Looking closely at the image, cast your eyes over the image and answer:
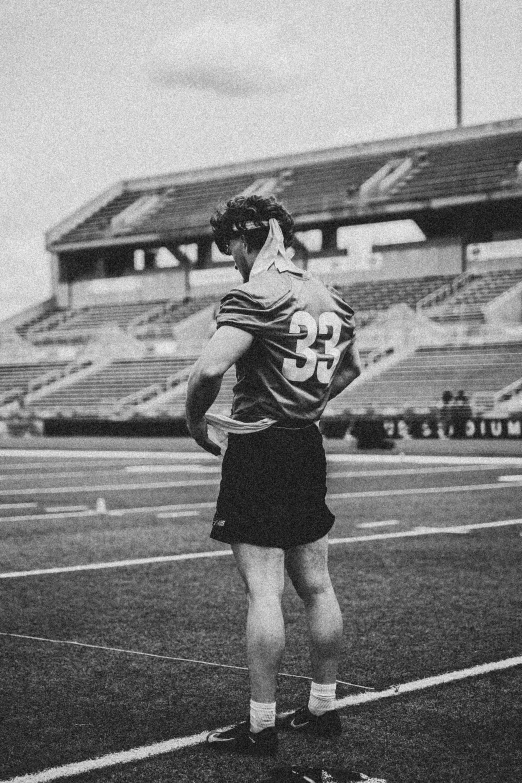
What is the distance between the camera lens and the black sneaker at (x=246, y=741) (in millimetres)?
3631

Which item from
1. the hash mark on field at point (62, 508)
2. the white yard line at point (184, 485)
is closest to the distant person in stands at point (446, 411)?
the white yard line at point (184, 485)

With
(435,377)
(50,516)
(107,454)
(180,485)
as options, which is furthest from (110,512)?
(435,377)

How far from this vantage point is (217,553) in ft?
28.3

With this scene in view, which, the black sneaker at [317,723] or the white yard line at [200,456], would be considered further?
the white yard line at [200,456]

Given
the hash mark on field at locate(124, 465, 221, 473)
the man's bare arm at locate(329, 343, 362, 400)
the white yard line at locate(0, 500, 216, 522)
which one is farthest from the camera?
the hash mark on field at locate(124, 465, 221, 473)

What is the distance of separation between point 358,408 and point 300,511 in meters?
27.1

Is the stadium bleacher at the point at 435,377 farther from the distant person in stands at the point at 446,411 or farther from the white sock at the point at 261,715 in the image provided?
the white sock at the point at 261,715

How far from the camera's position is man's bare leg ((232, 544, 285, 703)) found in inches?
143

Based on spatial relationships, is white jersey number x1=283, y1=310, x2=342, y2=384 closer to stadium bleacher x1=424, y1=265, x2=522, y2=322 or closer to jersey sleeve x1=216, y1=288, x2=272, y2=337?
jersey sleeve x1=216, y1=288, x2=272, y2=337

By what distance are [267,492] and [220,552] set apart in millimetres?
5052

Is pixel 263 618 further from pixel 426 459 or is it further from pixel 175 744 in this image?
pixel 426 459

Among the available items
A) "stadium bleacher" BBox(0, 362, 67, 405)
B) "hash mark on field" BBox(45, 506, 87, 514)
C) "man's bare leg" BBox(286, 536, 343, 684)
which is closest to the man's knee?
"man's bare leg" BBox(286, 536, 343, 684)

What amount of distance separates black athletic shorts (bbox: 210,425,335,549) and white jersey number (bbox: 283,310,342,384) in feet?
0.71

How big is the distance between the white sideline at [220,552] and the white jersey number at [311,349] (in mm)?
4355
